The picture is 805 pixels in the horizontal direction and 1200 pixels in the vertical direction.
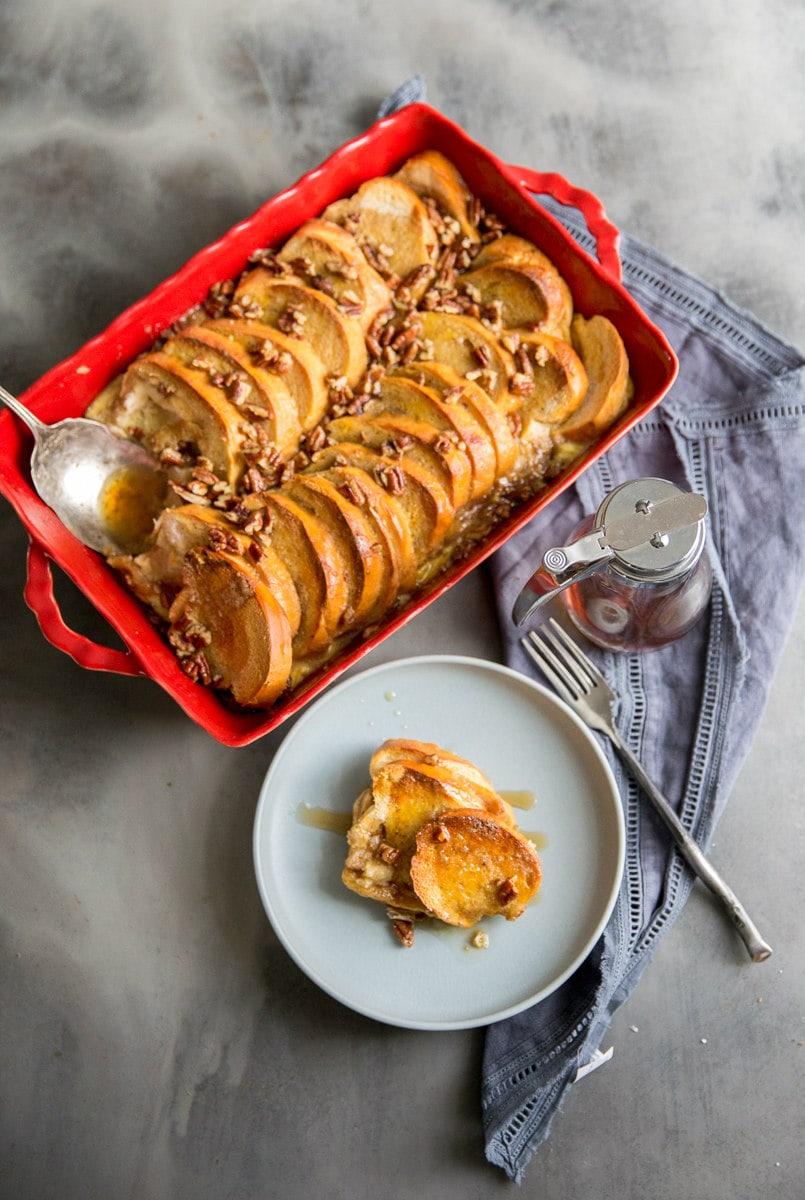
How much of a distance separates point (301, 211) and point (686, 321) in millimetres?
1125

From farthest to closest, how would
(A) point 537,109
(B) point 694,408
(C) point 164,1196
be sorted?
(A) point 537,109 → (B) point 694,408 → (C) point 164,1196

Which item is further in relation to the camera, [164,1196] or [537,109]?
[537,109]

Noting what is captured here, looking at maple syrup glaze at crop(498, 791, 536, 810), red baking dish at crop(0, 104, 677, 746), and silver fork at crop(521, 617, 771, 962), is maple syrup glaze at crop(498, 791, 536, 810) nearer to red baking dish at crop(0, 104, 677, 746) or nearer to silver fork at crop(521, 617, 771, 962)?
silver fork at crop(521, 617, 771, 962)

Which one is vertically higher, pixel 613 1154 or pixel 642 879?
pixel 642 879

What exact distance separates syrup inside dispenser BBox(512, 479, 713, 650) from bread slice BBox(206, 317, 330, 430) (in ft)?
2.30

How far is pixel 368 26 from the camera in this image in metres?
3.31

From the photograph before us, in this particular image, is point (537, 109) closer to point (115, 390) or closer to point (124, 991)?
point (115, 390)

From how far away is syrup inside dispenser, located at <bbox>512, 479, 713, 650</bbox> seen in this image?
7.87 feet

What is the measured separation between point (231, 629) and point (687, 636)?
1.22 meters

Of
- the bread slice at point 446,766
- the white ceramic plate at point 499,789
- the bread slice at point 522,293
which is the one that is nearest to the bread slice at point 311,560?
the white ceramic plate at point 499,789

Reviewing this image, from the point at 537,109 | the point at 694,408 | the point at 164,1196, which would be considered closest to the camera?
the point at 164,1196

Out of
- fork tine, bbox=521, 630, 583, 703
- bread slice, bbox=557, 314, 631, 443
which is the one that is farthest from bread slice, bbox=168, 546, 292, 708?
bread slice, bbox=557, 314, 631, 443

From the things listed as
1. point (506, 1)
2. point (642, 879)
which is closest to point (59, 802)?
point (642, 879)

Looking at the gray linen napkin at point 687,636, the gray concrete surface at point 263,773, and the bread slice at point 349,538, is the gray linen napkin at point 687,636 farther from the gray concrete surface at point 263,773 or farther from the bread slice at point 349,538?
the bread slice at point 349,538
